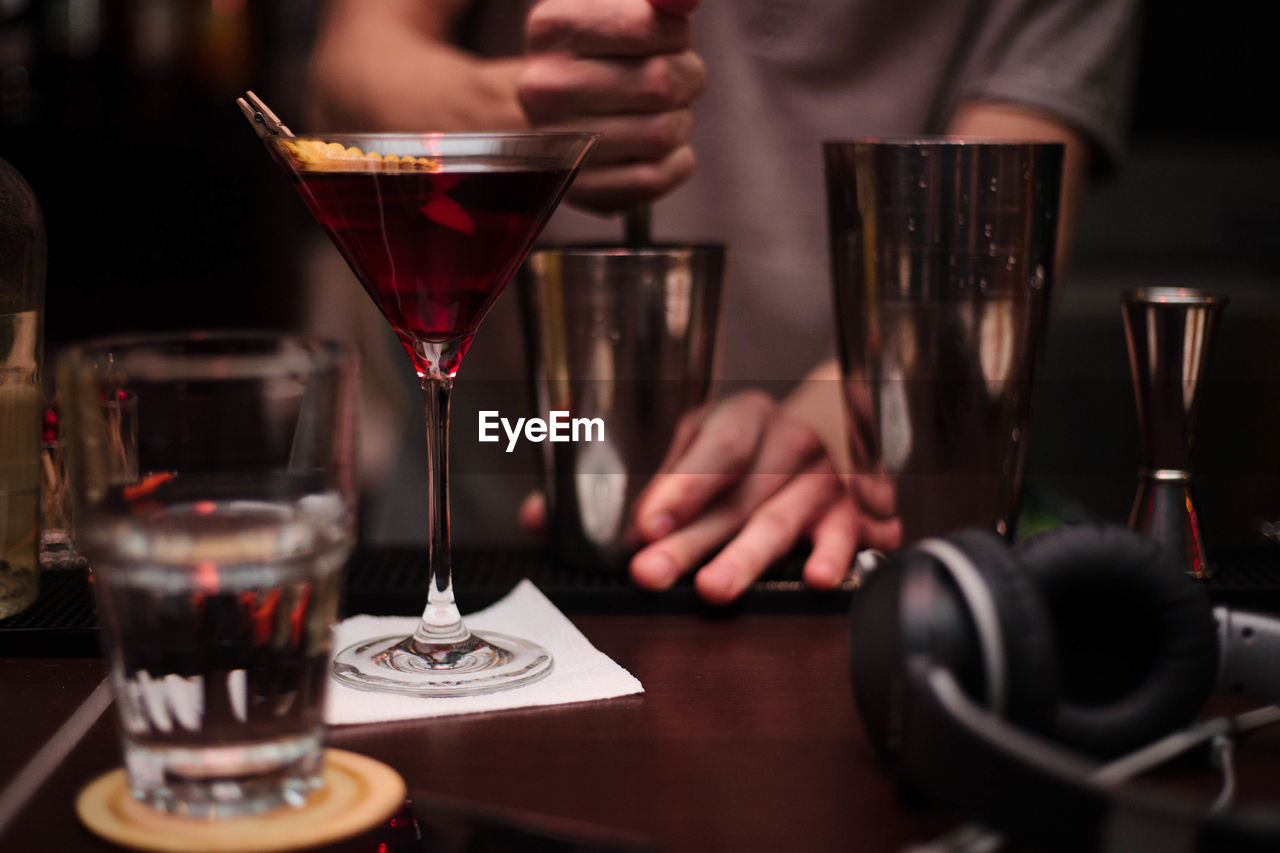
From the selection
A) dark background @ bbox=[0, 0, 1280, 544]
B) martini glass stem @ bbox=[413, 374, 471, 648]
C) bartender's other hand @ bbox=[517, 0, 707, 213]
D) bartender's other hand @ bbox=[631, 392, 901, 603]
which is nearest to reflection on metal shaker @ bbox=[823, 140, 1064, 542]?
bartender's other hand @ bbox=[631, 392, 901, 603]

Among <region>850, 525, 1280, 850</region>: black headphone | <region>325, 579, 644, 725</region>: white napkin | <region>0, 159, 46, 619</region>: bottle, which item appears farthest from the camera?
<region>0, 159, 46, 619</region>: bottle

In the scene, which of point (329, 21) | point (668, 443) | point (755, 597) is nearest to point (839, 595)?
point (755, 597)

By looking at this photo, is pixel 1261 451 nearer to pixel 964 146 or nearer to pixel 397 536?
pixel 964 146

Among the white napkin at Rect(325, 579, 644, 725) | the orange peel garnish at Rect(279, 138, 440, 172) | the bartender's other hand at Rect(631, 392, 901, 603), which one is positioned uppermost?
the orange peel garnish at Rect(279, 138, 440, 172)

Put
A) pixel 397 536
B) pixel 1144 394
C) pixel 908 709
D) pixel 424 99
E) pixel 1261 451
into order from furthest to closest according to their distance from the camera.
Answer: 1. pixel 397 536
2. pixel 1261 451
3. pixel 424 99
4. pixel 1144 394
5. pixel 908 709

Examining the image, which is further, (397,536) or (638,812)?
(397,536)

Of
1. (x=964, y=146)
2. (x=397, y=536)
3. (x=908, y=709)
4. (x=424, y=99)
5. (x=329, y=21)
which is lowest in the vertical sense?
(x=397, y=536)

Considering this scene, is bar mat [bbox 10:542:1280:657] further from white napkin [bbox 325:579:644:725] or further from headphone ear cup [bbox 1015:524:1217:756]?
headphone ear cup [bbox 1015:524:1217:756]

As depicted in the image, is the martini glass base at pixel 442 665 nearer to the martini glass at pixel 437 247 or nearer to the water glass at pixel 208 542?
the martini glass at pixel 437 247
